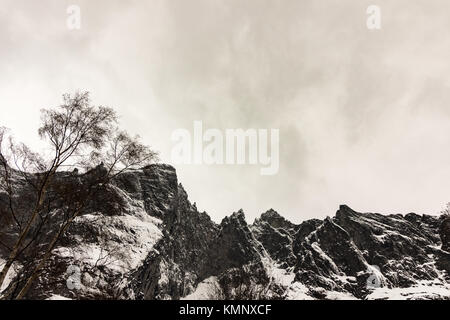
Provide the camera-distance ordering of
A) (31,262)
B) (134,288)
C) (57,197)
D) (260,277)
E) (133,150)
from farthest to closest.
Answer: (134,288)
(260,277)
(133,150)
(57,197)
(31,262)

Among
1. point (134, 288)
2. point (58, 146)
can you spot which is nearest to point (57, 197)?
point (58, 146)

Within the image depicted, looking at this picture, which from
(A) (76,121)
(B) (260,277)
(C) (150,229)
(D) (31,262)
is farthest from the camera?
(C) (150,229)

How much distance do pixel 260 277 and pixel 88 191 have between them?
25.3 metres

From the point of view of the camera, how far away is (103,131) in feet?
48.1

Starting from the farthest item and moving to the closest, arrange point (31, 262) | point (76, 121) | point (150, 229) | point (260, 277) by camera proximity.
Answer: point (150, 229), point (260, 277), point (76, 121), point (31, 262)

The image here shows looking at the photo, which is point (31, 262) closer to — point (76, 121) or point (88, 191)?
point (88, 191)

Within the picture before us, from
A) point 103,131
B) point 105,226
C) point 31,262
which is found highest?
point 103,131
